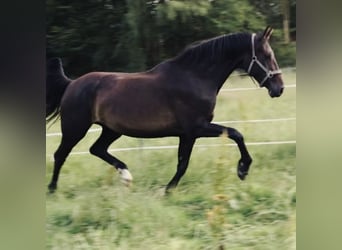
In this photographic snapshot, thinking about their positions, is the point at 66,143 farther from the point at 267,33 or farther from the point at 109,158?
the point at 267,33

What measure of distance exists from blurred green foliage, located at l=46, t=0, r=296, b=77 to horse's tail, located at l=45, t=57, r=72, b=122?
50 millimetres

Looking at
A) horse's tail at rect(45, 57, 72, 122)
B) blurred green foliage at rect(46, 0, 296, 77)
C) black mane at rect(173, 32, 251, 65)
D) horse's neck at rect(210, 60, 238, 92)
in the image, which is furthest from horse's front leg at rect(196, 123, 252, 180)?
horse's tail at rect(45, 57, 72, 122)

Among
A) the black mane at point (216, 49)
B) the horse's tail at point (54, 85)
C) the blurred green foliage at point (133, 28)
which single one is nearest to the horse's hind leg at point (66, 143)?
the horse's tail at point (54, 85)

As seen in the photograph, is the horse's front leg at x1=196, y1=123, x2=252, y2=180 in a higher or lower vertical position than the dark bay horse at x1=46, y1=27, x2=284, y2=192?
lower

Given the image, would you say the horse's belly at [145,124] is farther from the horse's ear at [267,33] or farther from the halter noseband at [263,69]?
the horse's ear at [267,33]

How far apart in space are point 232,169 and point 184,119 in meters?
0.44

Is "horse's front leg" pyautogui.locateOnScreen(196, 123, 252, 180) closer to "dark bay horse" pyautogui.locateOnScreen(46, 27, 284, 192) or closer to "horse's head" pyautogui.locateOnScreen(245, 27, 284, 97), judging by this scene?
"dark bay horse" pyautogui.locateOnScreen(46, 27, 284, 192)

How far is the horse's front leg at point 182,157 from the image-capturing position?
12.0 feet

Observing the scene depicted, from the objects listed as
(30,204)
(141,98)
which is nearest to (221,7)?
(141,98)

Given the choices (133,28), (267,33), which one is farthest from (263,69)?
(133,28)

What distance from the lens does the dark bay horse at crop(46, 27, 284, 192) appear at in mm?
3648

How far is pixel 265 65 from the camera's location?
3654 mm

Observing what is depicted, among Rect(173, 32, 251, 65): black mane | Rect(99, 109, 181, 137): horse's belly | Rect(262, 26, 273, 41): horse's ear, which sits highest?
Rect(262, 26, 273, 41): horse's ear

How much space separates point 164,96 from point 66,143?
69cm
